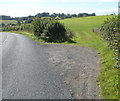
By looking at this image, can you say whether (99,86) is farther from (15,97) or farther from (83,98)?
(15,97)

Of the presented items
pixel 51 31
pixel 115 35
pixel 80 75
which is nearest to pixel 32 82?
pixel 80 75

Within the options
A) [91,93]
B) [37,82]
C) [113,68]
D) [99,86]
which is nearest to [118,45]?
[113,68]

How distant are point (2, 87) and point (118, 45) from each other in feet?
26.7

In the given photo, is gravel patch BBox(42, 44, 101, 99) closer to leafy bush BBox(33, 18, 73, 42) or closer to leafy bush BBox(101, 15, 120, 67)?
leafy bush BBox(101, 15, 120, 67)

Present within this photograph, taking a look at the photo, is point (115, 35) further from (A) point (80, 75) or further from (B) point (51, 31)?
(B) point (51, 31)

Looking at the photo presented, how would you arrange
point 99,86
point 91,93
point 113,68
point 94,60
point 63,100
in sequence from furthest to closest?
point 94,60
point 113,68
point 99,86
point 91,93
point 63,100

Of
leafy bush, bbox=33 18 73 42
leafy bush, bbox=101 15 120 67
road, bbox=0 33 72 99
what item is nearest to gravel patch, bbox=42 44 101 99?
road, bbox=0 33 72 99

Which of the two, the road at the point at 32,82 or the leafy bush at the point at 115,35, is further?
the leafy bush at the point at 115,35

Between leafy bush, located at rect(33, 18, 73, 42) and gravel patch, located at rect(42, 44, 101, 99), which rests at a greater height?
leafy bush, located at rect(33, 18, 73, 42)

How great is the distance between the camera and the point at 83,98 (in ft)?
25.5

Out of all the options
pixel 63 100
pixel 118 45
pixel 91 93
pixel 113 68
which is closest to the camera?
pixel 63 100

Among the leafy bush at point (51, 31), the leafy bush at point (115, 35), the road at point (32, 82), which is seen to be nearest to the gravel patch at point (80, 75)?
the road at point (32, 82)

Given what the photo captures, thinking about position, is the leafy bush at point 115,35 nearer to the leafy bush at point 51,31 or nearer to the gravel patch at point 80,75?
the gravel patch at point 80,75

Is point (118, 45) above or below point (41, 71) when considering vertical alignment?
above
